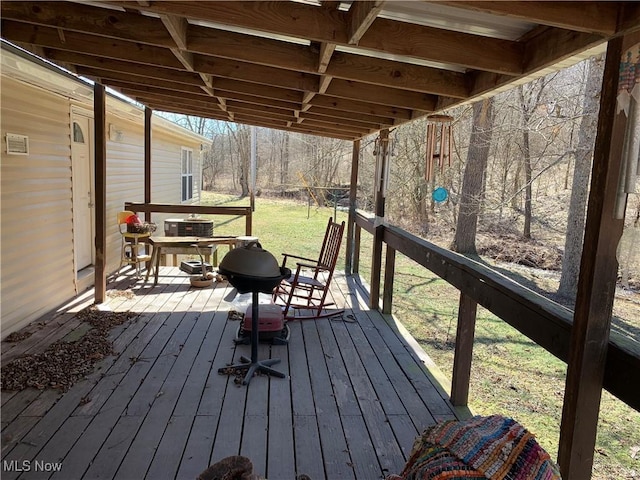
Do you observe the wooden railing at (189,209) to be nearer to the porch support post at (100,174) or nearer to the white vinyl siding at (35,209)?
the white vinyl siding at (35,209)

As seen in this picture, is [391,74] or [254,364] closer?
[391,74]

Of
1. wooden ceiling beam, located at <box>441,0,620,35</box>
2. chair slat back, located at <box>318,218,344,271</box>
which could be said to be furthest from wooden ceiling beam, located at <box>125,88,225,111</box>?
wooden ceiling beam, located at <box>441,0,620,35</box>

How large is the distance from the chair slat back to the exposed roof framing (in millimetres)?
1271

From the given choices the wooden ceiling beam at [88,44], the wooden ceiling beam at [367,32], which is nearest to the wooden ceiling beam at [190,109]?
the wooden ceiling beam at [88,44]

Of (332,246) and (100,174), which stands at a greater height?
(100,174)

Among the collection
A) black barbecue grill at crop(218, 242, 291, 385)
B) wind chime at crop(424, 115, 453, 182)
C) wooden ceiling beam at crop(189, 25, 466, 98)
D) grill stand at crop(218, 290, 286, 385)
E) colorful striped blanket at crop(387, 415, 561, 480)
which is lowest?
grill stand at crop(218, 290, 286, 385)

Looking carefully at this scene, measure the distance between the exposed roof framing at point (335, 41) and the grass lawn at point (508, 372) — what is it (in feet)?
7.25

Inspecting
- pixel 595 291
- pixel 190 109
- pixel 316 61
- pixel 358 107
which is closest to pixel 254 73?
pixel 316 61

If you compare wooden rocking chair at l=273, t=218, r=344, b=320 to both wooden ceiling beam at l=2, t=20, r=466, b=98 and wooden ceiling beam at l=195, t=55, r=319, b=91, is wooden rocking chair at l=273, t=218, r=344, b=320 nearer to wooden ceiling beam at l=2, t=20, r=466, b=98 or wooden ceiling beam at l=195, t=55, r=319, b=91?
wooden ceiling beam at l=195, t=55, r=319, b=91

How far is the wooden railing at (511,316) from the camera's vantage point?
157cm

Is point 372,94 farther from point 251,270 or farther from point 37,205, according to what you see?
point 37,205

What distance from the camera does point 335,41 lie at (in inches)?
84.2

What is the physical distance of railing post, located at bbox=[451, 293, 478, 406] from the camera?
9.46 ft

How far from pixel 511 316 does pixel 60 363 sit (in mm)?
3021
